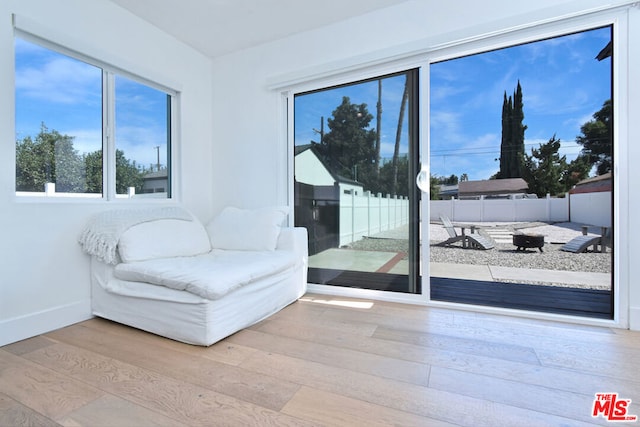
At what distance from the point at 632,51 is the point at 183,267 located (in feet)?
10.3

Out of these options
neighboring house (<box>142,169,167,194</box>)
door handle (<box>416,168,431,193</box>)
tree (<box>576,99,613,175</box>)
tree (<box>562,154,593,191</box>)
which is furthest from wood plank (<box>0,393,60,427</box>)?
tree (<box>562,154,593,191</box>)

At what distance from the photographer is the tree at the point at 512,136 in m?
2.74

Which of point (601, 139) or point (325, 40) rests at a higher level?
point (325, 40)

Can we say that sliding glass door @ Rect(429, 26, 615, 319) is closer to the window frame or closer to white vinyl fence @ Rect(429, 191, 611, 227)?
white vinyl fence @ Rect(429, 191, 611, 227)

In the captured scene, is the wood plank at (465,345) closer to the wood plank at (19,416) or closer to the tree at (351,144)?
the tree at (351,144)

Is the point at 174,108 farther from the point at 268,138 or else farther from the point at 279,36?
the point at 279,36

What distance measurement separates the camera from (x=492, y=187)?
10.1 ft

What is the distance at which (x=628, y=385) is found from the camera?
1232mm

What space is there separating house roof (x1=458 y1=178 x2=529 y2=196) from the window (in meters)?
3.20

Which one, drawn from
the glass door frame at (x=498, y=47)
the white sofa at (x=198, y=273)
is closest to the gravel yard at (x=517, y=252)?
the glass door frame at (x=498, y=47)

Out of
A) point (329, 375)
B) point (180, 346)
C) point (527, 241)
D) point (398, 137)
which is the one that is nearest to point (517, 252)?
point (527, 241)

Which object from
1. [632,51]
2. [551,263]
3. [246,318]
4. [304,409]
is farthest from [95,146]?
[551,263]

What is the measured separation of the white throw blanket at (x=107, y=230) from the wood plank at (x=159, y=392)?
613 millimetres

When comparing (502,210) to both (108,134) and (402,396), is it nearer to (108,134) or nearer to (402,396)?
(402,396)
